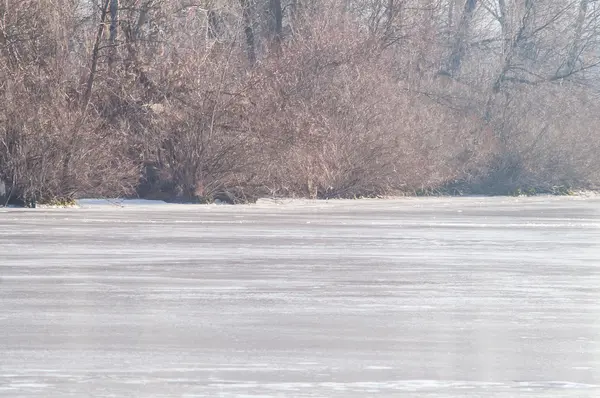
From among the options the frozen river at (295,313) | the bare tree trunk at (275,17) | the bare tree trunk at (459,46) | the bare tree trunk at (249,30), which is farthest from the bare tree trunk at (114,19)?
the bare tree trunk at (459,46)

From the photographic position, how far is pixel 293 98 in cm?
3262

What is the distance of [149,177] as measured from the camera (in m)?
30.0

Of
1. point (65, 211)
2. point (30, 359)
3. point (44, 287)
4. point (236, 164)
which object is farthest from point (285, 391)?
point (236, 164)

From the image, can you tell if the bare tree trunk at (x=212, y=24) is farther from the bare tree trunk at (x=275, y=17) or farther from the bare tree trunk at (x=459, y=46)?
the bare tree trunk at (x=459, y=46)

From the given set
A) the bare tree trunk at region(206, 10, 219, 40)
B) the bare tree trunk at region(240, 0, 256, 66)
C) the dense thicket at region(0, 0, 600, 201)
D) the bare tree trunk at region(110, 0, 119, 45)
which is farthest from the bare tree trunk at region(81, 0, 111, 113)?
the bare tree trunk at region(240, 0, 256, 66)

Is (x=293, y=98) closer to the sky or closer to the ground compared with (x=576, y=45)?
closer to the sky

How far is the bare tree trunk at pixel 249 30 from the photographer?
1489 inches

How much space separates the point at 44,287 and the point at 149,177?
18679 mm

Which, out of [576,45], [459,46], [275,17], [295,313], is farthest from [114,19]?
[576,45]

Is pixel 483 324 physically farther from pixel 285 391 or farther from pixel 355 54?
pixel 355 54

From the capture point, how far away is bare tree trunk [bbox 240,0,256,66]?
37.8 metres

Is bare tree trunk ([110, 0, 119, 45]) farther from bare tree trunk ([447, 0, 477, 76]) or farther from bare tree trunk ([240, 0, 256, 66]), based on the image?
bare tree trunk ([447, 0, 477, 76])

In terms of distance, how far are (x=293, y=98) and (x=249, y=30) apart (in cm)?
631

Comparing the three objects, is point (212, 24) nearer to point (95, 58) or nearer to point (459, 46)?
point (95, 58)
